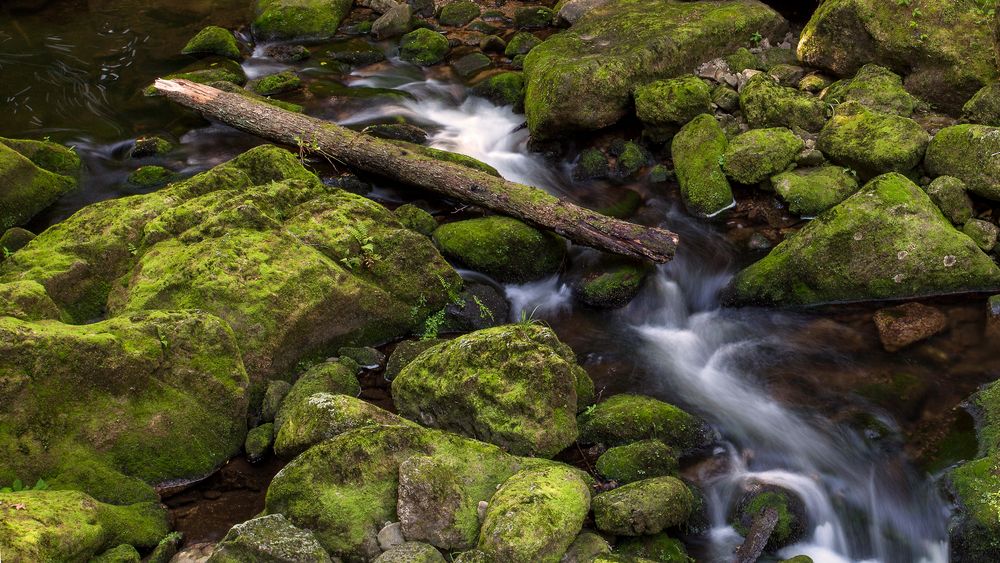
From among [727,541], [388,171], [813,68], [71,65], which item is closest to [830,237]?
[727,541]

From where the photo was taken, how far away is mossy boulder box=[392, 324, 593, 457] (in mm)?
6590

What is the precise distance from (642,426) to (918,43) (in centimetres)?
744

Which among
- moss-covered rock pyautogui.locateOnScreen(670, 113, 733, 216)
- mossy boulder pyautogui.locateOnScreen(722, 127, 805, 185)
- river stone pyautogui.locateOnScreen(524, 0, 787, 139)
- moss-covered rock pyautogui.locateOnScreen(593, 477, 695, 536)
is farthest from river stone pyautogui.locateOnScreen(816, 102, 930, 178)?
moss-covered rock pyautogui.locateOnScreen(593, 477, 695, 536)

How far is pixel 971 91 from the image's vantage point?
10.2 meters

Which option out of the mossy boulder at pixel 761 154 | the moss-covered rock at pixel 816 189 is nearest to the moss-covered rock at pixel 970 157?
the moss-covered rock at pixel 816 189

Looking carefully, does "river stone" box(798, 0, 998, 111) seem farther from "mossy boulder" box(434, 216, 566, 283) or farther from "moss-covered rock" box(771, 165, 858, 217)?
"mossy boulder" box(434, 216, 566, 283)

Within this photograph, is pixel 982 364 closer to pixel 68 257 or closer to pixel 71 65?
pixel 68 257

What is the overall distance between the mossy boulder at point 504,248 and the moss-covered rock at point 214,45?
8.63m

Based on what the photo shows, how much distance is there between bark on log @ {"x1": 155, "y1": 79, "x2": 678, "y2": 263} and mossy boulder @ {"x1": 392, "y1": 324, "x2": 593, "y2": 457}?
2.35m

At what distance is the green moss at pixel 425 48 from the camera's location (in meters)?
15.1

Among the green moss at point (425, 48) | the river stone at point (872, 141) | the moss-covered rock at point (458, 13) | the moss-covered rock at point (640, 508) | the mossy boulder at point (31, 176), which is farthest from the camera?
the moss-covered rock at point (458, 13)

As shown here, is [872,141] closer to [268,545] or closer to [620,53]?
[620,53]

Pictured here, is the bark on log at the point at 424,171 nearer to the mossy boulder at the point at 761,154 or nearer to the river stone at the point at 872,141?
the mossy boulder at the point at 761,154

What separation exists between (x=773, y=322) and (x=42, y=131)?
12419 mm
